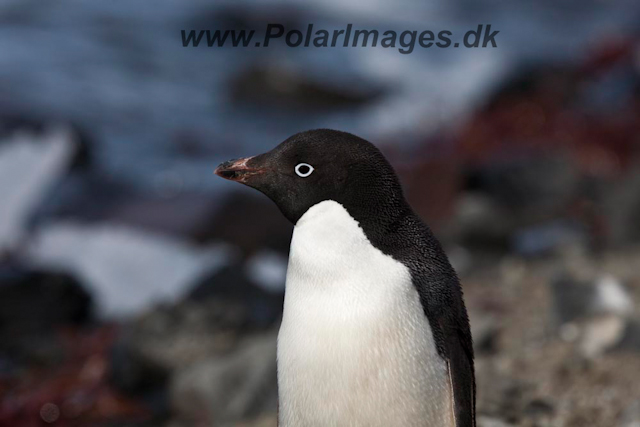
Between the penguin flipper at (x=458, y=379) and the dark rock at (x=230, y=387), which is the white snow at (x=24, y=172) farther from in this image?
the penguin flipper at (x=458, y=379)

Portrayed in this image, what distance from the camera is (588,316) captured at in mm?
5809

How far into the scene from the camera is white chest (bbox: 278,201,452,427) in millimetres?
3252

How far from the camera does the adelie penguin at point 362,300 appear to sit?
3258 mm

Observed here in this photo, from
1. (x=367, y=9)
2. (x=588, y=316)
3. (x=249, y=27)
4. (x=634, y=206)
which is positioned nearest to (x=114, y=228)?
(x=634, y=206)

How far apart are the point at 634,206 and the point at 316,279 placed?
611 cm

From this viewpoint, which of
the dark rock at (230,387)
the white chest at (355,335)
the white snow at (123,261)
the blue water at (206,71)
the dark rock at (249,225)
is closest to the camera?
the white chest at (355,335)

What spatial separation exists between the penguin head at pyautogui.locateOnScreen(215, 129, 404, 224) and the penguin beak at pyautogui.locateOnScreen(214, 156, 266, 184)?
0.14 feet

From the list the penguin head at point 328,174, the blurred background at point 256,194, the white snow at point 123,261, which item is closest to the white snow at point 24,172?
the blurred background at point 256,194

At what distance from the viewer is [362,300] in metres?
3.24

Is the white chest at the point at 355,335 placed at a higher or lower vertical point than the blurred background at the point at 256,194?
lower

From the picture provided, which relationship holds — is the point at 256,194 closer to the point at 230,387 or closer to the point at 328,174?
the point at 230,387

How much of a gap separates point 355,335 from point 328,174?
2.05 feet

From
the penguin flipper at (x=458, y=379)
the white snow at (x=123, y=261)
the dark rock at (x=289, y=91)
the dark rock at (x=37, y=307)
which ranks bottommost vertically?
the penguin flipper at (x=458, y=379)

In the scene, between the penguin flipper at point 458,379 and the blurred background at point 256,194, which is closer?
the penguin flipper at point 458,379
